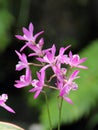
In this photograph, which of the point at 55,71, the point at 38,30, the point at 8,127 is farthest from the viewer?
the point at 38,30

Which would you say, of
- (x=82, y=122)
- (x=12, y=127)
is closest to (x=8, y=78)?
(x=82, y=122)

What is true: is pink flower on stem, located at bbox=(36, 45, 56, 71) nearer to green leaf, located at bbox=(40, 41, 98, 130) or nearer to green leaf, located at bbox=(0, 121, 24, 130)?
Result: green leaf, located at bbox=(0, 121, 24, 130)

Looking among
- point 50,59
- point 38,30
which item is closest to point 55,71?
point 50,59

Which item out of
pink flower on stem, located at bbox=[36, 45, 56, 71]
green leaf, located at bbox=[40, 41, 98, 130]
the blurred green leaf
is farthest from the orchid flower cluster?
the blurred green leaf

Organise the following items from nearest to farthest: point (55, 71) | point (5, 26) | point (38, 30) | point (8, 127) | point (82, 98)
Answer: point (55, 71) < point (8, 127) < point (82, 98) < point (5, 26) < point (38, 30)

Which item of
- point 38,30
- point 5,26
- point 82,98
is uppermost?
point 5,26

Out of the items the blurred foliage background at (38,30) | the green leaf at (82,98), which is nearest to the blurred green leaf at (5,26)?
the blurred foliage background at (38,30)

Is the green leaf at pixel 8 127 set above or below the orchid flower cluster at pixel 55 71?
below

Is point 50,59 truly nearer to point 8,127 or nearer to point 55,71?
point 55,71

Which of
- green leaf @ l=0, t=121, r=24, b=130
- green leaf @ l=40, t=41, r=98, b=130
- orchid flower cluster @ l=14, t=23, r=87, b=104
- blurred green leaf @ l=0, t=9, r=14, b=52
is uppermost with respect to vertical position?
orchid flower cluster @ l=14, t=23, r=87, b=104

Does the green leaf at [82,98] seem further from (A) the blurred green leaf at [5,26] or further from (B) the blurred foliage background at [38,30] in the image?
(A) the blurred green leaf at [5,26]

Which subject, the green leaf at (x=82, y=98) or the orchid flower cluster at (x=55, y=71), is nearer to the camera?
the orchid flower cluster at (x=55, y=71)
